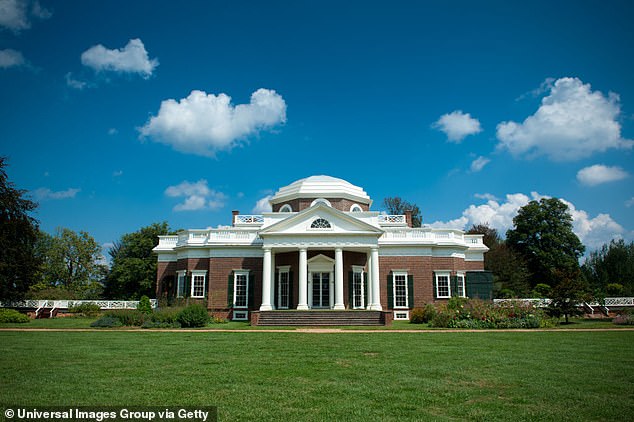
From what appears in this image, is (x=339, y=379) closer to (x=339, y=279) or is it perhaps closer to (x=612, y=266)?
(x=339, y=279)

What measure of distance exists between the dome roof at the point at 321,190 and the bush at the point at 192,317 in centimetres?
1414

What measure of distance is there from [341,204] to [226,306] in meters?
11.7

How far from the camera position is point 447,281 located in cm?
3162

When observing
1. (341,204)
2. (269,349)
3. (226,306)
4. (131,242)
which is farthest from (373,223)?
(131,242)

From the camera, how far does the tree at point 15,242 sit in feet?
87.8

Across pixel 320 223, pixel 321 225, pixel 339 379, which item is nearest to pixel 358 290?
pixel 321 225

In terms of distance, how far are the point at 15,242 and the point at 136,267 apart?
17.7 metres

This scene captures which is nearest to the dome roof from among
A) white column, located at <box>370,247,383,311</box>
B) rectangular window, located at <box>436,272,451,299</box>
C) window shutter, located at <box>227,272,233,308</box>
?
white column, located at <box>370,247,383,311</box>

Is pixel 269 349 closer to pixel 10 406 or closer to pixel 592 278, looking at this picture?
pixel 10 406

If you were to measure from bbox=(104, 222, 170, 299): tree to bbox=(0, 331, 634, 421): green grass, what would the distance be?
32833mm

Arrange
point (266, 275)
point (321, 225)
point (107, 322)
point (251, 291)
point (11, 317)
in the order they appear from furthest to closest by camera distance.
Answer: point (251, 291)
point (321, 225)
point (266, 275)
point (11, 317)
point (107, 322)

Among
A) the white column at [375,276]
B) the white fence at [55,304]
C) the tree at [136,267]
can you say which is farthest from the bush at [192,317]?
the tree at [136,267]

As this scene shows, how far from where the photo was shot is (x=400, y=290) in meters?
31.2

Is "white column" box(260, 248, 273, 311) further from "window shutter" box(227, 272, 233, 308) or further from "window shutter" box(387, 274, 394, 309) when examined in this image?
"window shutter" box(387, 274, 394, 309)
